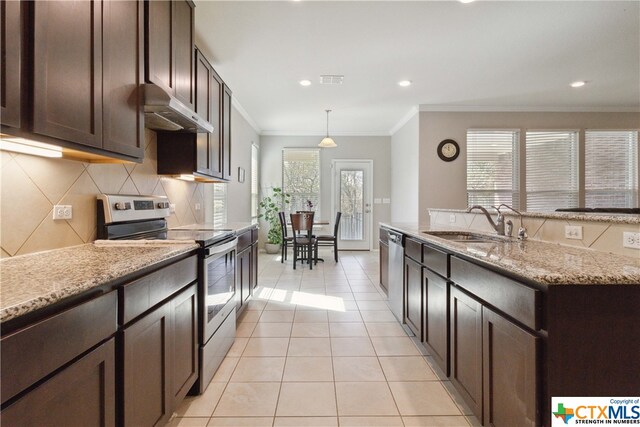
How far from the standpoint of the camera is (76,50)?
4.04ft

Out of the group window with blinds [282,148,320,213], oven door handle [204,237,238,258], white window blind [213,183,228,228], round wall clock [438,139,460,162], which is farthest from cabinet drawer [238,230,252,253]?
window with blinds [282,148,320,213]

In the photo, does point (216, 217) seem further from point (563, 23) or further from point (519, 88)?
point (519, 88)

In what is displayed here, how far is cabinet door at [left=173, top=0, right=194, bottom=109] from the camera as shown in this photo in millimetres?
2137

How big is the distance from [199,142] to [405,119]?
14.7ft

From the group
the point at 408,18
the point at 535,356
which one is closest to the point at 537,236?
the point at 535,356

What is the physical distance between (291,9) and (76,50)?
1858 mm

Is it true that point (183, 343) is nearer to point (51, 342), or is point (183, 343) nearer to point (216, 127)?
point (51, 342)

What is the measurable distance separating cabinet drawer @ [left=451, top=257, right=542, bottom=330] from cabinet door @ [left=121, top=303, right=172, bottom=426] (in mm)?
1413

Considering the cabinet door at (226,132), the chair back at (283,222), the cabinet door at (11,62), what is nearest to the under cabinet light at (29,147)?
the cabinet door at (11,62)

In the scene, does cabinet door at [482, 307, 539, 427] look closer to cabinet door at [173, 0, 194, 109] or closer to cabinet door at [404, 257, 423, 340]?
cabinet door at [404, 257, 423, 340]

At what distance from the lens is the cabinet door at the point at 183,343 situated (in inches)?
59.5

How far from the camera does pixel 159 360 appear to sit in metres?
1.36

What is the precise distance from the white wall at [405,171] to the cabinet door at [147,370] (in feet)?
15.3

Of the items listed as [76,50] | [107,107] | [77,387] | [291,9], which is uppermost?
Answer: [291,9]
